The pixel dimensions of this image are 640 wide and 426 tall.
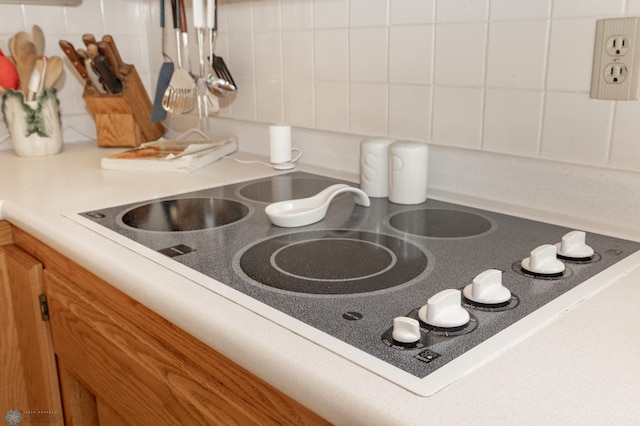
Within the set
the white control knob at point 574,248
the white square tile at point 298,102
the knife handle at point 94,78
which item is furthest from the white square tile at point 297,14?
the white control knob at point 574,248

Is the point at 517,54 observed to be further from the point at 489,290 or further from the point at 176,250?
the point at 176,250

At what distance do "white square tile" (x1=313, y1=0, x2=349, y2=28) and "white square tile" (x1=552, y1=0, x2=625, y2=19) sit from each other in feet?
1.59

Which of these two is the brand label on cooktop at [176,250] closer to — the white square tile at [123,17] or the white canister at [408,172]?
the white canister at [408,172]

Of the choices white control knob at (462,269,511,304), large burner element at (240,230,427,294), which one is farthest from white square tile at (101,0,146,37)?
white control knob at (462,269,511,304)

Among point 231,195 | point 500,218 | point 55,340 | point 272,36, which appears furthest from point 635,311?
point 272,36

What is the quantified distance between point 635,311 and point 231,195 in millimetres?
799

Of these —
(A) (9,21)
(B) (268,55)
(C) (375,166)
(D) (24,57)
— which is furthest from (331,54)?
(A) (9,21)

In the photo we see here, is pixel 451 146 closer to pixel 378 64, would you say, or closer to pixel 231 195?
pixel 378 64

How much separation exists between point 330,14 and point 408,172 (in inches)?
17.8

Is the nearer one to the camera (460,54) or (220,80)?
(460,54)

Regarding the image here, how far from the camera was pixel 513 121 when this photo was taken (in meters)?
1.06

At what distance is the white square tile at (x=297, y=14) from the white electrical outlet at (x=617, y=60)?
2.22ft

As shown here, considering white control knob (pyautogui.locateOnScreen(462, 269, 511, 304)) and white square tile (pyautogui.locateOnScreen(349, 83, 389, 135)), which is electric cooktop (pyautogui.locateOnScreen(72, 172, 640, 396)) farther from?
white square tile (pyautogui.locateOnScreen(349, 83, 389, 135))

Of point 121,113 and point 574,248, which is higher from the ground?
point 121,113
